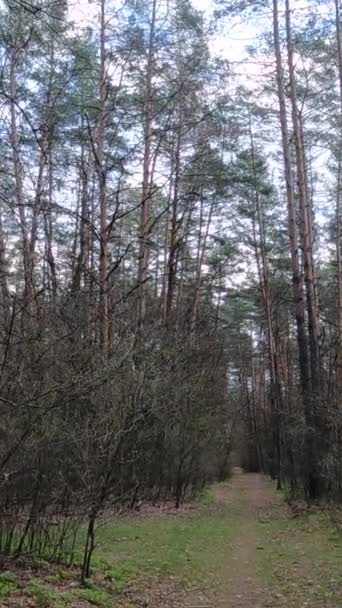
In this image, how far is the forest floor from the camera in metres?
6.37

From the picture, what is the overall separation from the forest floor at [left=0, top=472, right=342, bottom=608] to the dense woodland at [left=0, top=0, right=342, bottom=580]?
Result: 26.0 inches

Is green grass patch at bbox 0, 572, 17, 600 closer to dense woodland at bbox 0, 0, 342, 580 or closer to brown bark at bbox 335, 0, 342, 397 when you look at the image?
dense woodland at bbox 0, 0, 342, 580

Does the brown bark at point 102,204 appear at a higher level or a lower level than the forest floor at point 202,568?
higher

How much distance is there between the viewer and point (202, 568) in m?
8.42

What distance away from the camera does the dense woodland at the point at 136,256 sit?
7082 millimetres

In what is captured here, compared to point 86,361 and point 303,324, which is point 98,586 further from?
point 303,324

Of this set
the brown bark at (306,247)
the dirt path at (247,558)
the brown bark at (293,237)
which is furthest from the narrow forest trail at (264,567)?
the brown bark at (293,237)

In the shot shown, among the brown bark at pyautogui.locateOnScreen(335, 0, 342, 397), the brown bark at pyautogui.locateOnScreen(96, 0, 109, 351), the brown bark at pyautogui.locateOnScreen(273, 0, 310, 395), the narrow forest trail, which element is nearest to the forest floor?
the narrow forest trail

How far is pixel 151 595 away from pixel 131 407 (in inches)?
82.3

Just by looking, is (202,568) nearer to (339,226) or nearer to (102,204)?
(102,204)

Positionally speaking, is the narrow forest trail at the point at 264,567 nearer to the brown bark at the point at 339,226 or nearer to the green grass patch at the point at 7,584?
the green grass patch at the point at 7,584

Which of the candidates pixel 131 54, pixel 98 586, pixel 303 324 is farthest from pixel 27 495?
pixel 131 54

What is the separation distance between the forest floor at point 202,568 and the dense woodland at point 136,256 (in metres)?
0.66

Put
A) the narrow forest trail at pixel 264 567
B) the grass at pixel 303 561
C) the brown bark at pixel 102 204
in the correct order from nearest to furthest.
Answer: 1. the narrow forest trail at pixel 264 567
2. the grass at pixel 303 561
3. the brown bark at pixel 102 204
